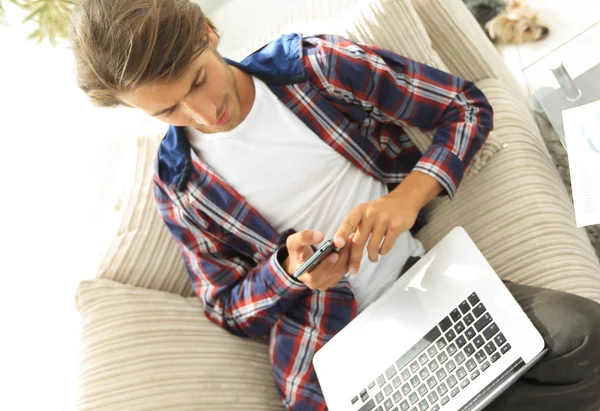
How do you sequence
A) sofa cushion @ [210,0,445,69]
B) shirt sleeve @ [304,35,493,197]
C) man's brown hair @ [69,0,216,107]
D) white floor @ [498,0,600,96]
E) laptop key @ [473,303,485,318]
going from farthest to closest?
white floor @ [498,0,600,96] < sofa cushion @ [210,0,445,69] < shirt sleeve @ [304,35,493,197] < laptop key @ [473,303,485,318] < man's brown hair @ [69,0,216,107]

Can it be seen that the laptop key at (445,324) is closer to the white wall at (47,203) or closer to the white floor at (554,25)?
the white wall at (47,203)

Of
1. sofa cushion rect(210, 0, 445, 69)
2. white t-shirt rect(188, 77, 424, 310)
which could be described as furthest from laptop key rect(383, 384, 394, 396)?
sofa cushion rect(210, 0, 445, 69)

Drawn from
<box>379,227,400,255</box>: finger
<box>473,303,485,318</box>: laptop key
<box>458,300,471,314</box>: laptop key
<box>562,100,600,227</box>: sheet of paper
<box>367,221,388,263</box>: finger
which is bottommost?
<box>473,303,485,318</box>: laptop key

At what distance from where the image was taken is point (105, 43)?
716 mm

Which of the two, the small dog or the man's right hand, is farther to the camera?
the small dog

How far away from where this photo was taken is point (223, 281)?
41.1 inches

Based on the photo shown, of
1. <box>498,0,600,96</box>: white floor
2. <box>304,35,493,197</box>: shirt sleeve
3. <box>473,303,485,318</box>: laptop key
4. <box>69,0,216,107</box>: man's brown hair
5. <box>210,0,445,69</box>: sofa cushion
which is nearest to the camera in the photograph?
<box>69,0,216,107</box>: man's brown hair

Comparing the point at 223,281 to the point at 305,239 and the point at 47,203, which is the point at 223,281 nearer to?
the point at 305,239

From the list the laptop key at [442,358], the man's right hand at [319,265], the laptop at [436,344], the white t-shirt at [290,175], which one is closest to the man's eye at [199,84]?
the white t-shirt at [290,175]

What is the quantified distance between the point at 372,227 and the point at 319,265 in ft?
0.36

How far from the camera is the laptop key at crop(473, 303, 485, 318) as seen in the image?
2.66 feet

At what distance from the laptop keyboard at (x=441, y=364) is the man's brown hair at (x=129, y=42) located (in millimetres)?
596

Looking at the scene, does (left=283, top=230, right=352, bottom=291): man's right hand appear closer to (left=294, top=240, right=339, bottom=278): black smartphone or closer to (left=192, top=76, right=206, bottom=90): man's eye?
(left=294, top=240, right=339, bottom=278): black smartphone

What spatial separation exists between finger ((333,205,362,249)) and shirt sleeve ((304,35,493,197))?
0.61 ft
